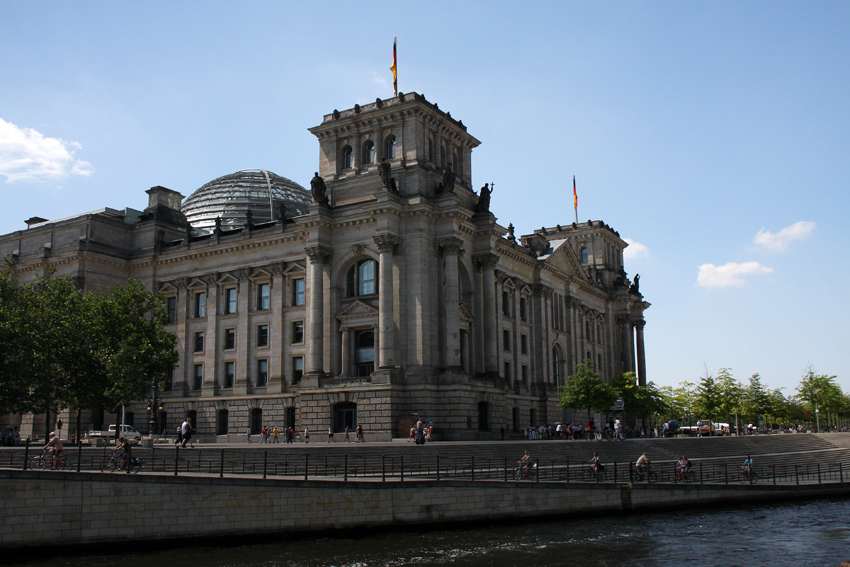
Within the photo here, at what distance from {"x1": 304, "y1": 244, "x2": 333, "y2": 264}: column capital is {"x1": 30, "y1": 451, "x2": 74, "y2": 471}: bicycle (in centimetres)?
2933

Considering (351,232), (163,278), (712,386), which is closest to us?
(351,232)

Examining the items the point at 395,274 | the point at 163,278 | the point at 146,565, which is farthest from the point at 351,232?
the point at 146,565

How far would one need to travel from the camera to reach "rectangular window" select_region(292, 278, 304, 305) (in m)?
65.1

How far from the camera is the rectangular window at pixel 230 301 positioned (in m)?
69.1

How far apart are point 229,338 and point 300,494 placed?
4109 cm

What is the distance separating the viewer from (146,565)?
25.5 m

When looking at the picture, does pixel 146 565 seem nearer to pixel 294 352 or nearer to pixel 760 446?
pixel 294 352

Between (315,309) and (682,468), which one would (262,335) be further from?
(682,468)

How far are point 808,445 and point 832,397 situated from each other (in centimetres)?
6187

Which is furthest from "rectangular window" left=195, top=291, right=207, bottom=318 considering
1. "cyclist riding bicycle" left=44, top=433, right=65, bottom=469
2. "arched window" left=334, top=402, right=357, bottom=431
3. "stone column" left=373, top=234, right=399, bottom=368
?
"cyclist riding bicycle" left=44, top=433, right=65, bottom=469

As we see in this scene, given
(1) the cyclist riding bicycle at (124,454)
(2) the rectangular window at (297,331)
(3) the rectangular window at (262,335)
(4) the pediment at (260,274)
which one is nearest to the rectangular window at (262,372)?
(3) the rectangular window at (262,335)

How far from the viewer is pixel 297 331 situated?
213ft

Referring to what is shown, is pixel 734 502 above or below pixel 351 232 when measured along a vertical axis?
below

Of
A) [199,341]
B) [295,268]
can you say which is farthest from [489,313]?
[199,341]
